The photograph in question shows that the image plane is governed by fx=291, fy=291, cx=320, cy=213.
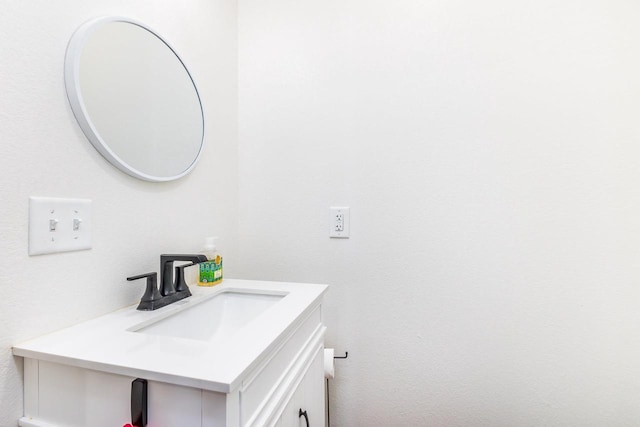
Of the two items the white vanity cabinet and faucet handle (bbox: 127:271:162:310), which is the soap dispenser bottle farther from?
the white vanity cabinet

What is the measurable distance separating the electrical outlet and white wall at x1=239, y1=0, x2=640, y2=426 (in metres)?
0.03

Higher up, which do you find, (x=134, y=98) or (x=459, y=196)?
(x=134, y=98)

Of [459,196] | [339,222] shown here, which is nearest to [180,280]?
[339,222]

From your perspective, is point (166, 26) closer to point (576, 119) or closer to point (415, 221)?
point (415, 221)

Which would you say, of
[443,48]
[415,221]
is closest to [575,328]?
[415,221]

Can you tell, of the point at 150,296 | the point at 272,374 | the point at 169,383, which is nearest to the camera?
the point at 169,383

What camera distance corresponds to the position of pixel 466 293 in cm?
108

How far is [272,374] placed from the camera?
57 centimetres

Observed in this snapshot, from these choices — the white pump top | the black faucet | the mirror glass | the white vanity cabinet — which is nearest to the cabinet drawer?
the white vanity cabinet

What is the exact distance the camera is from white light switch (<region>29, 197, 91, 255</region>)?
55 centimetres

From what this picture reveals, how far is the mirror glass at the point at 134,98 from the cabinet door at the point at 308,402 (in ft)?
2.21

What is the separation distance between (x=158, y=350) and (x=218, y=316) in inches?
15.2

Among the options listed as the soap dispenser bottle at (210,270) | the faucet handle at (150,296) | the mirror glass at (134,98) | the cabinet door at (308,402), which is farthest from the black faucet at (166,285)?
the cabinet door at (308,402)

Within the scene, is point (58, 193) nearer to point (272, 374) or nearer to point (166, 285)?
point (166, 285)
